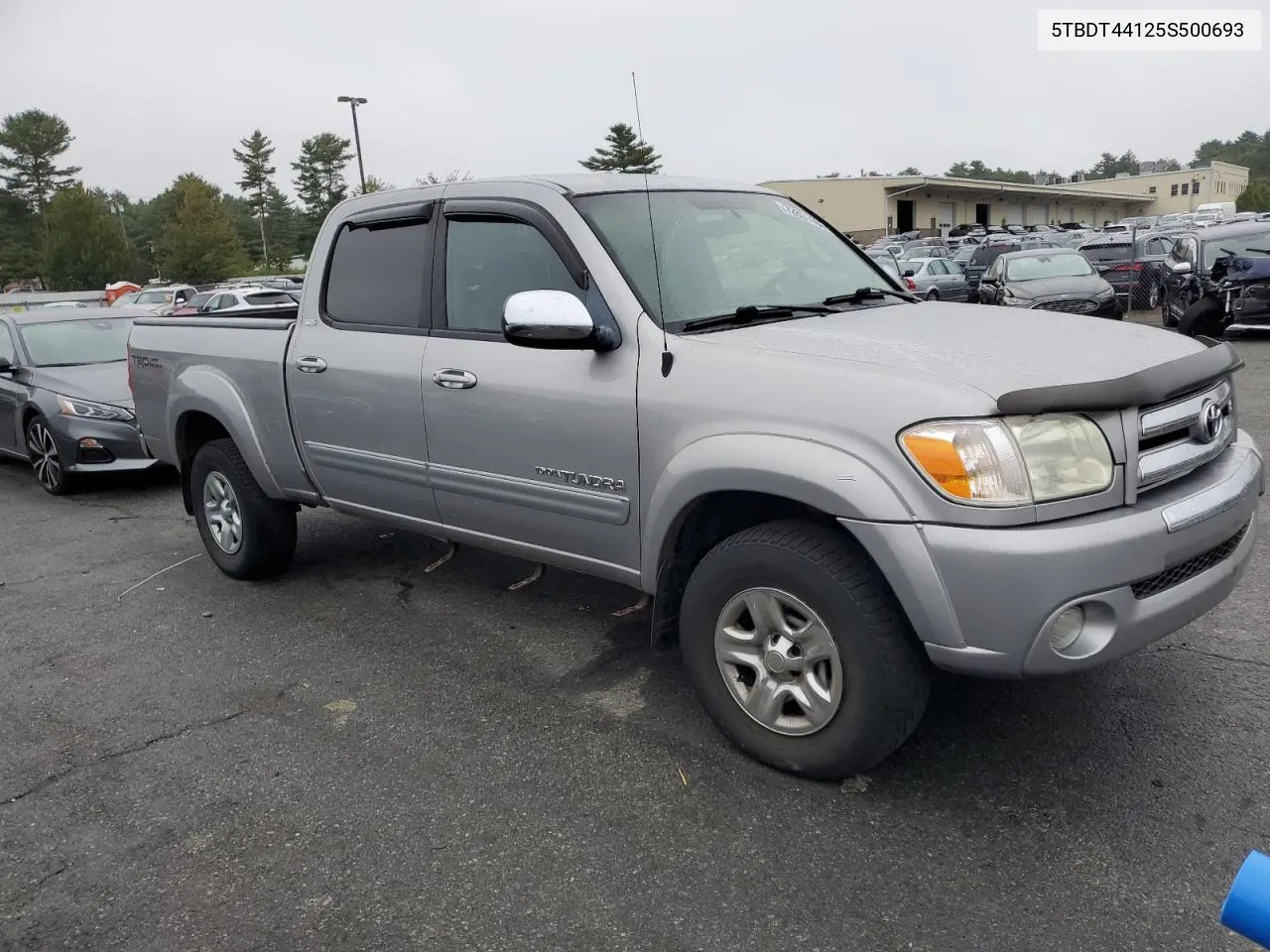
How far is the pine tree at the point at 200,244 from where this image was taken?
64.8 m

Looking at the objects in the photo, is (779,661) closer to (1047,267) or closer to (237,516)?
(237,516)

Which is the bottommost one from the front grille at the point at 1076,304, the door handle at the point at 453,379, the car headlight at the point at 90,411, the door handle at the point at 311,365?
the front grille at the point at 1076,304

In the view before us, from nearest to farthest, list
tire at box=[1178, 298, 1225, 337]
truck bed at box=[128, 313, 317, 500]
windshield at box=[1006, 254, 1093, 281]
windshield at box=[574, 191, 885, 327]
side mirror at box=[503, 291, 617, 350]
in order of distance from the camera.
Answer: side mirror at box=[503, 291, 617, 350]
windshield at box=[574, 191, 885, 327]
truck bed at box=[128, 313, 317, 500]
tire at box=[1178, 298, 1225, 337]
windshield at box=[1006, 254, 1093, 281]

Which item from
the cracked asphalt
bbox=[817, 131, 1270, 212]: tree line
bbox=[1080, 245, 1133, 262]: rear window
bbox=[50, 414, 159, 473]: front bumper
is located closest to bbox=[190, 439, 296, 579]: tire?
the cracked asphalt

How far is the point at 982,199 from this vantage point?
75.1 m

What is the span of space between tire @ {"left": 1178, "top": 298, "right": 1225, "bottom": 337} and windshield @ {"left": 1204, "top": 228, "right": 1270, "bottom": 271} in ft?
1.95

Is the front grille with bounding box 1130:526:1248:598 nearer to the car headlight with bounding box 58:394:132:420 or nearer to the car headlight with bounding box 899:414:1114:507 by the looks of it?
the car headlight with bounding box 899:414:1114:507

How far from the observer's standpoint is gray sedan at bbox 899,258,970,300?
891 inches

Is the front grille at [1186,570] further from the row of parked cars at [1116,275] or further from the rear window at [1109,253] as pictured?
the rear window at [1109,253]

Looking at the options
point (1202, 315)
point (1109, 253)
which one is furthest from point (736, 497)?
point (1109, 253)

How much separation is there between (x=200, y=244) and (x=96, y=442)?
62497mm

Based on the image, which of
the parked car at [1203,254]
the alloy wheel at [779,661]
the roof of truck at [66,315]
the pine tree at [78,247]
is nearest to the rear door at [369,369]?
the alloy wheel at [779,661]

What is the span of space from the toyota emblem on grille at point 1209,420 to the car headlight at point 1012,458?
53 cm

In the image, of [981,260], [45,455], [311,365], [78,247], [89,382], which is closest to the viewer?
[311,365]
